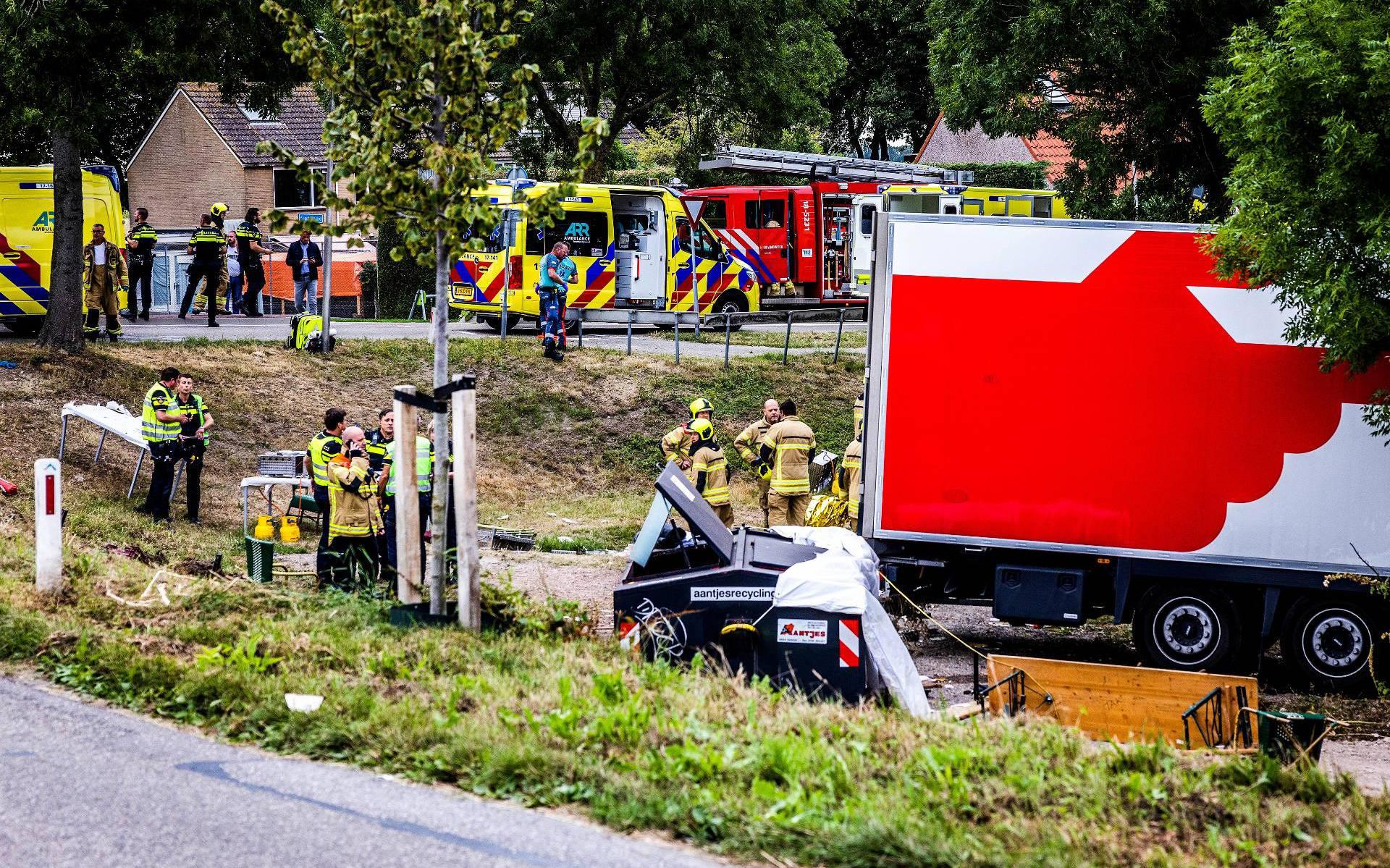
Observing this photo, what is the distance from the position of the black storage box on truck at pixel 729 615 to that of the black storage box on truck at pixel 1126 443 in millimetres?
2189

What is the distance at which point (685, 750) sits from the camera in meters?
6.22

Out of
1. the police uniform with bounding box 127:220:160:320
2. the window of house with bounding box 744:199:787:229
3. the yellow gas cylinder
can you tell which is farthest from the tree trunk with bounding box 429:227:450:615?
the window of house with bounding box 744:199:787:229

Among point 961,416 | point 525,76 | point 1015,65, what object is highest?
point 1015,65

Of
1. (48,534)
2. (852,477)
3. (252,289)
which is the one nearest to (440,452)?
(48,534)

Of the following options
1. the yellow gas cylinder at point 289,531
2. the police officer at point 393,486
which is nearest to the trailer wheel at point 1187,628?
the police officer at point 393,486

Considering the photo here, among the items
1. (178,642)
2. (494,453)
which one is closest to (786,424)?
(494,453)

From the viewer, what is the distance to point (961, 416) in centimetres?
1138

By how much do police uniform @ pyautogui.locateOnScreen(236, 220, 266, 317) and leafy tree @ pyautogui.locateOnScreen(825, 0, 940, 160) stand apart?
27.9m

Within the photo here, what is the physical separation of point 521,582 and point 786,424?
3.76 meters

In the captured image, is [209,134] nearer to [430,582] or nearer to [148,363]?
[148,363]

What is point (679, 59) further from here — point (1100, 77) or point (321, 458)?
point (321, 458)

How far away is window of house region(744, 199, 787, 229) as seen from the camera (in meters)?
28.7

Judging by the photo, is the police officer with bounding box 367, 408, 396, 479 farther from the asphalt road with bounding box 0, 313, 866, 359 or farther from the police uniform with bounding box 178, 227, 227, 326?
A: the police uniform with bounding box 178, 227, 227, 326

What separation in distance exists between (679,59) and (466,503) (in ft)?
80.4
